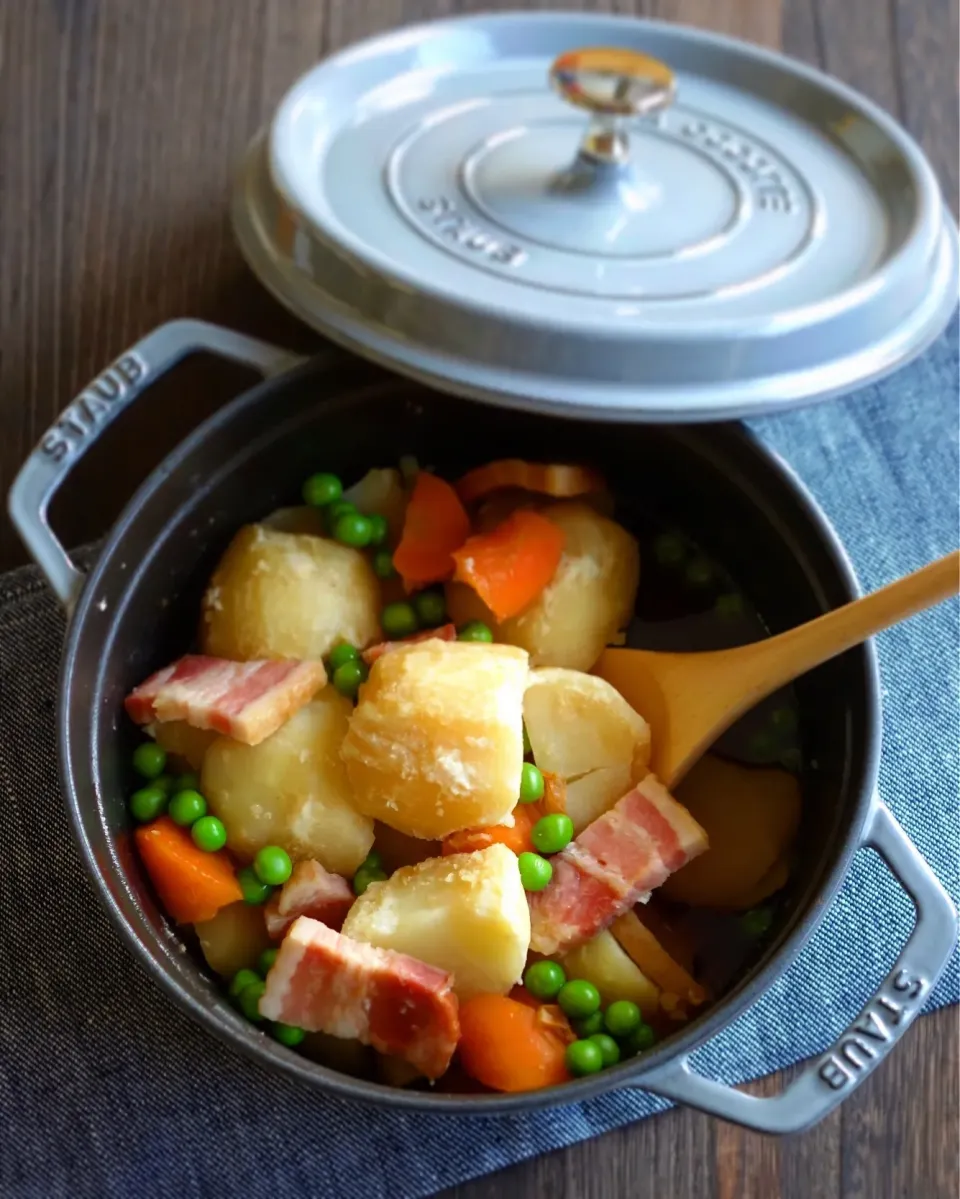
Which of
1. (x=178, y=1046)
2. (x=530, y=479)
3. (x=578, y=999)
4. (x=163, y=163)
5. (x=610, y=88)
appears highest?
(x=610, y=88)

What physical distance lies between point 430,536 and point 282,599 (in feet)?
0.66

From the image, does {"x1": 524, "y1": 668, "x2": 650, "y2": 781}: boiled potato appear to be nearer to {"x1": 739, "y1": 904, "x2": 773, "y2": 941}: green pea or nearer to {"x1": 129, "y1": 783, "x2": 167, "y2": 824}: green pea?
{"x1": 739, "y1": 904, "x2": 773, "y2": 941}: green pea

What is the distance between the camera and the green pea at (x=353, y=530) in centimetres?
122

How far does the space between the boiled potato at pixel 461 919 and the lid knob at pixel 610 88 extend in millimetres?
718

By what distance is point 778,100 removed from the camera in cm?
125

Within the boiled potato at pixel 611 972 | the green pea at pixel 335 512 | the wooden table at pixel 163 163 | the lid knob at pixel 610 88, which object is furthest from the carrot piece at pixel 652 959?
the lid knob at pixel 610 88

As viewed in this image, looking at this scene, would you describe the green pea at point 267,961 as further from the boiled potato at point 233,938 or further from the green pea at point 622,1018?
the green pea at point 622,1018

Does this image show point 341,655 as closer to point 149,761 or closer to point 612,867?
point 149,761

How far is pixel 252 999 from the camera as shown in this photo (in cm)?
101

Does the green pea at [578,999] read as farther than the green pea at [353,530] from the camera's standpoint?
No

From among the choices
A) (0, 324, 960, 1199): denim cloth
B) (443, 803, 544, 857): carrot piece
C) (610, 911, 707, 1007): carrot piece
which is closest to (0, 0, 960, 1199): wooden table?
(0, 324, 960, 1199): denim cloth

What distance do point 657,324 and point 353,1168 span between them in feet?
2.82

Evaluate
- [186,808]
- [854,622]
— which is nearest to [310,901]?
[186,808]

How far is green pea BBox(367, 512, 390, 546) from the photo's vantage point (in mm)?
1246
